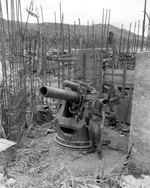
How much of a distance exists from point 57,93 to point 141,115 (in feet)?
3.83

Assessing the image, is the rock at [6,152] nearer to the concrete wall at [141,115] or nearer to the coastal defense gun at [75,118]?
the coastal defense gun at [75,118]

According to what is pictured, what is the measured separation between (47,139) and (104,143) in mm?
1032

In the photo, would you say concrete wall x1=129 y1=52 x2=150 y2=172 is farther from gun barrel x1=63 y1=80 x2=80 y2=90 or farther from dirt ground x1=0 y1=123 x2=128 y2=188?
gun barrel x1=63 y1=80 x2=80 y2=90

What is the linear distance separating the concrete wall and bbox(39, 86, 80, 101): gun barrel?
932 mm

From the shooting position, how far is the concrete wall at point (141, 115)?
2.68 m

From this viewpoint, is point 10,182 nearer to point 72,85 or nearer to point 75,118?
point 75,118

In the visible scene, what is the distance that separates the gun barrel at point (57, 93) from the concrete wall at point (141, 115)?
0.93m

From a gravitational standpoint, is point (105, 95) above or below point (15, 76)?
below

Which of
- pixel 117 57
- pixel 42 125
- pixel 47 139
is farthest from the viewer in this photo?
pixel 117 57

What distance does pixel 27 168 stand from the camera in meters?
2.93

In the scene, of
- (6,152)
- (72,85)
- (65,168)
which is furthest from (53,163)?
(72,85)

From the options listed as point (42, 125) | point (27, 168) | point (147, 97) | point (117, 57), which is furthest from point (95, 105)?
point (117, 57)

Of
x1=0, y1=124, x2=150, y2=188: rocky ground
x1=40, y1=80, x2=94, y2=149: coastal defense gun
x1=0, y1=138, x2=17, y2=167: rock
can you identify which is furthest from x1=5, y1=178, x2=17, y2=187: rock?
Result: x1=40, y1=80, x2=94, y2=149: coastal defense gun

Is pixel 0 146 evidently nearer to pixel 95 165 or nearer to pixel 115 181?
pixel 95 165
